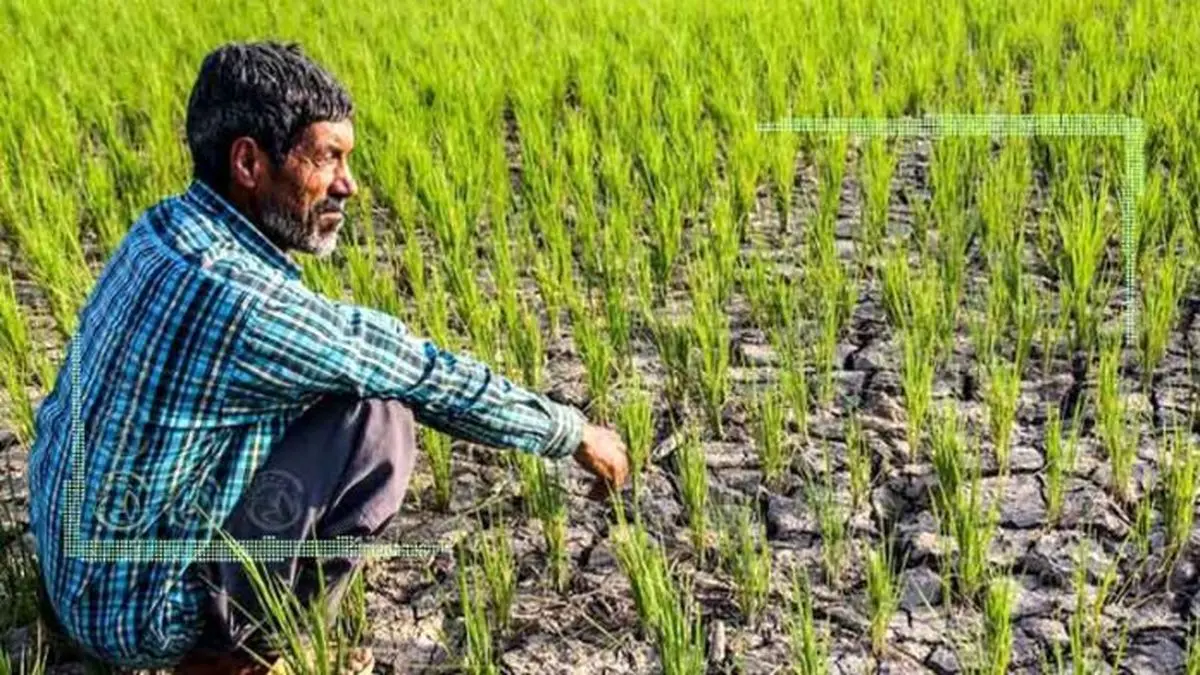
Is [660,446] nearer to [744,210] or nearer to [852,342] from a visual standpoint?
[852,342]

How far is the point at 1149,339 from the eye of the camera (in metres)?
2.50

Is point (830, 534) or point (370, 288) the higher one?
point (370, 288)

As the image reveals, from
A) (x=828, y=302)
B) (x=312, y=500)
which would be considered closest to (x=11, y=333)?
A: (x=312, y=500)

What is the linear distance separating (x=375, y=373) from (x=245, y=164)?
1.03 ft

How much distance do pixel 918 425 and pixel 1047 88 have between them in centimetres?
184

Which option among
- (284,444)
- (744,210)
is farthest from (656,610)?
(744,210)

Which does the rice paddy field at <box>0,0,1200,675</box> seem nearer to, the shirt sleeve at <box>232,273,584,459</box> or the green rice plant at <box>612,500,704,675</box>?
the green rice plant at <box>612,500,704,675</box>

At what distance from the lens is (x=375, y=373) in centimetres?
166

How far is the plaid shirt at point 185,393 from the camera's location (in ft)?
5.25

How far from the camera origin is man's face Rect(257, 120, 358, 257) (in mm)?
1748

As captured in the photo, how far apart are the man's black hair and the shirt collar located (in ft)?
0.06

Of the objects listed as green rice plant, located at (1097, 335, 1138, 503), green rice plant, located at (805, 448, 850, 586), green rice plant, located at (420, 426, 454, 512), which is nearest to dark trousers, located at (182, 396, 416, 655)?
green rice plant, located at (420, 426, 454, 512)

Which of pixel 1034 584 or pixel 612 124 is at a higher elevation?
pixel 612 124

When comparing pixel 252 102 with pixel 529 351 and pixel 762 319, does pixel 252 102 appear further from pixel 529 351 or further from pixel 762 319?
pixel 762 319
